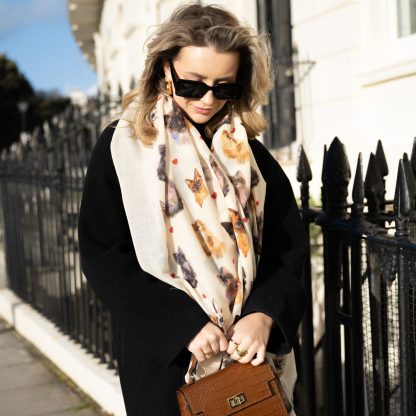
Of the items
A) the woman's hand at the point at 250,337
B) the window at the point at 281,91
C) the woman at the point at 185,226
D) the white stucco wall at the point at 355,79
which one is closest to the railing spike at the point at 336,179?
the woman at the point at 185,226

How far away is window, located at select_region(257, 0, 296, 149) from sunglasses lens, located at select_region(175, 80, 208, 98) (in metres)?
3.98

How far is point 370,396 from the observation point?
2553mm

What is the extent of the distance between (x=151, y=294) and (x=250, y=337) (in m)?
0.31

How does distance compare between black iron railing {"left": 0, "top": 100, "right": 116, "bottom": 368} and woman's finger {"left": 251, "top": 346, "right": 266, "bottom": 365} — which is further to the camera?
black iron railing {"left": 0, "top": 100, "right": 116, "bottom": 368}

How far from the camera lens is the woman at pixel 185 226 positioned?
1942 mm

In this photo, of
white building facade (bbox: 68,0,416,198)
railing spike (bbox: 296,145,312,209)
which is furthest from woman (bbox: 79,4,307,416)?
white building facade (bbox: 68,0,416,198)

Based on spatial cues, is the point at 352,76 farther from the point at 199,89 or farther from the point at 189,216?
the point at 189,216

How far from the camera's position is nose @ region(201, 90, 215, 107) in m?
2.00

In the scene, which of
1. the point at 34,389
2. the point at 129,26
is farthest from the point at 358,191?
the point at 129,26

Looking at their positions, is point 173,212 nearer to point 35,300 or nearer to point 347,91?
point 347,91

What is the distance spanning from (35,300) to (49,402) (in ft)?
5.95

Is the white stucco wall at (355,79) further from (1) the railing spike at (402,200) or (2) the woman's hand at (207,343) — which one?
(2) the woman's hand at (207,343)

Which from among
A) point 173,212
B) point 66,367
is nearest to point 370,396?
point 173,212

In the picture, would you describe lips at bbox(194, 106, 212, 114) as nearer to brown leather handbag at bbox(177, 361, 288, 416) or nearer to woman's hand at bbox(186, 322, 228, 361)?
woman's hand at bbox(186, 322, 228, 361)
